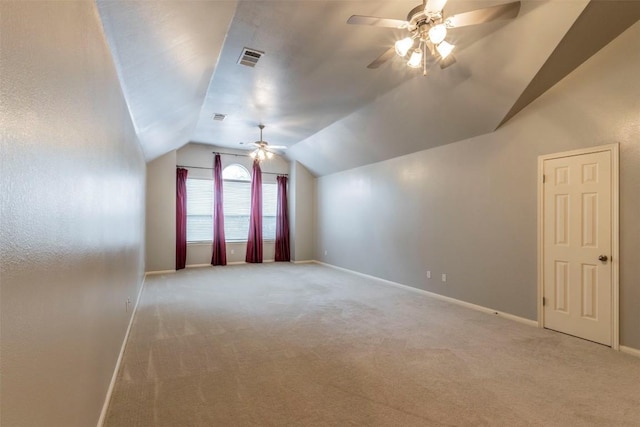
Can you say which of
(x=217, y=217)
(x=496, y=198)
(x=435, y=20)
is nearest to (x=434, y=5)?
(x=435, y=20)

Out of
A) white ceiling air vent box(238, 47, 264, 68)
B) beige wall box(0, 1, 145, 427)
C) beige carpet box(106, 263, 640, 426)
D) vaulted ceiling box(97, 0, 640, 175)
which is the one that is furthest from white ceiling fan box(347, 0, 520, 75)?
beige carpet box(106, 263, 640, 426)

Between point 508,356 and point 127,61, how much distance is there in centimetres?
435

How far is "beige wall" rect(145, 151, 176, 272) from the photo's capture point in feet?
24.1

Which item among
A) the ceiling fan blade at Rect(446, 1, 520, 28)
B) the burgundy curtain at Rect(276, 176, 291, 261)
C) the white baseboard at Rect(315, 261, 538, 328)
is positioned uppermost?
the ceiling fan blade at Rect(446, 1, 520, 28)

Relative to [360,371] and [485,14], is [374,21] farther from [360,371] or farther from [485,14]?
[360,371]

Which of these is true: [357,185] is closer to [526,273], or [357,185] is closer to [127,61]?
[526,273]

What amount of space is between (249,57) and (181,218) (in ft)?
17.6

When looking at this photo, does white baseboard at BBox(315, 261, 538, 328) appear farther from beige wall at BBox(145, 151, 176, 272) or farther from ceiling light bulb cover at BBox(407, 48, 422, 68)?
beige wall at BBox(145, 151, 176, 272)

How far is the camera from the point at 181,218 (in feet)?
25.9

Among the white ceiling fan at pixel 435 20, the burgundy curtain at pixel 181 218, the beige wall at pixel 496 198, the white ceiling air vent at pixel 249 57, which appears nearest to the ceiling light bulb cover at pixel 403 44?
the white ceiling fan at pixel 435 20

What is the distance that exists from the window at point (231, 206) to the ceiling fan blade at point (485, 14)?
722 cm

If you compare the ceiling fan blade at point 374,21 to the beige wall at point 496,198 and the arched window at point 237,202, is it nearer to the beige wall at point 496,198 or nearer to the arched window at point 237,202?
the beige wall at point 496,198

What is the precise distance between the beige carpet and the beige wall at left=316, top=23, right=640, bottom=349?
2.07 ft

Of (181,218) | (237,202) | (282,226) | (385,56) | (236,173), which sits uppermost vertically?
(385,56)
